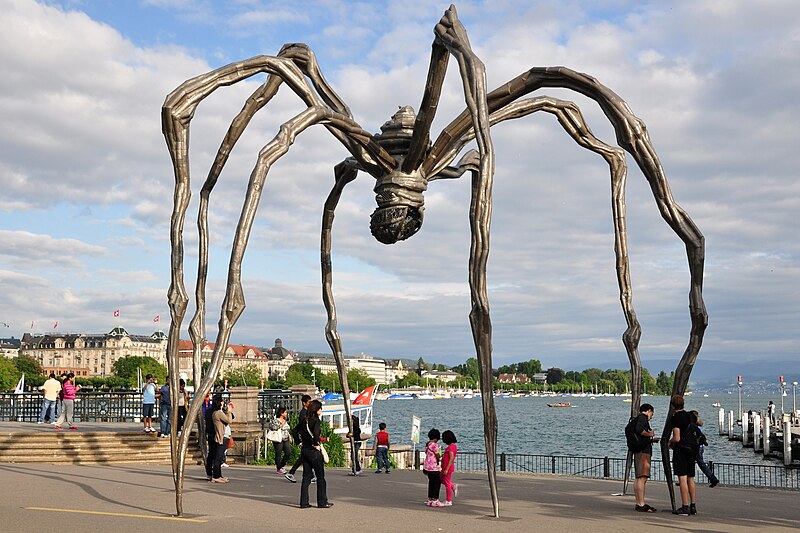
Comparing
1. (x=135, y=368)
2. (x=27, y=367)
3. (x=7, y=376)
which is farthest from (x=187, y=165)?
(x=135, y=368)

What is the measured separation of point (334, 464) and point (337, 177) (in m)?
12.7

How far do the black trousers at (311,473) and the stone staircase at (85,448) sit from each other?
9.33 metres

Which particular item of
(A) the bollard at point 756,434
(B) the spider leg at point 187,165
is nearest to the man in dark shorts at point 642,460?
(B) the spider leg at point 187,165

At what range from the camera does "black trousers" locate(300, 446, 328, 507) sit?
11508 millimetres

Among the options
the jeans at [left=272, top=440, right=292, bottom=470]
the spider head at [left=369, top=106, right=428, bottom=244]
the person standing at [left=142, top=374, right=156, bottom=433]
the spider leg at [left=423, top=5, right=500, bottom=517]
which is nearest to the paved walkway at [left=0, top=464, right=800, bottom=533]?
the jeans at [left=272, top=440, right=292, bottom=470]

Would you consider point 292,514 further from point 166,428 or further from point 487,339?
point 166,428

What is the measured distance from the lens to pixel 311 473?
38.5 feet

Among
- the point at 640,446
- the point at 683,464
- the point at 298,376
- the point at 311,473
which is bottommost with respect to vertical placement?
the point at 298,376

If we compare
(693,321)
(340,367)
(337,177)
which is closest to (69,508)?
(340,367)

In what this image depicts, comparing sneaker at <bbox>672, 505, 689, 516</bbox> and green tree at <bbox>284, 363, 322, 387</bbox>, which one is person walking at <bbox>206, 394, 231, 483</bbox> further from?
green tree at <bbox>284, 363, 322, 387</bbox>

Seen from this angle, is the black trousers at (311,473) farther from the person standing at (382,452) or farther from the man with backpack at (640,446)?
the person standing at (382,452)

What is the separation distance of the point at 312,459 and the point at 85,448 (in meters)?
10.9

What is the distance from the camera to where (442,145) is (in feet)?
35.1

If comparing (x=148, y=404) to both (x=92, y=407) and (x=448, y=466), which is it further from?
(x=448, y=466)
